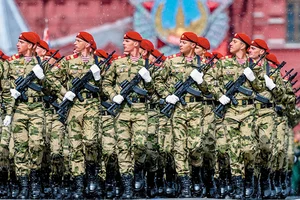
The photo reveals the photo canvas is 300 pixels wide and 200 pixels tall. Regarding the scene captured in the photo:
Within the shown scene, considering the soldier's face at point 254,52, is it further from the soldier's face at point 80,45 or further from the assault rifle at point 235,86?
the soldier's face at point 80,45

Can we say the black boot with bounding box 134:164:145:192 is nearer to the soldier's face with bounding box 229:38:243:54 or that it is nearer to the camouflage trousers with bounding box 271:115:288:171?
the soldier's face with bounding box 229:38:243:54

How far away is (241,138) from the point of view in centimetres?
1667

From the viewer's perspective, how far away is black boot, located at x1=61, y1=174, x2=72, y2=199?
17.0m

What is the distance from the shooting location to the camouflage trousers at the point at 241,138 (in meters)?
16.7

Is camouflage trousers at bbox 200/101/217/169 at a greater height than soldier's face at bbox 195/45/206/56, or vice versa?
soldier's face at bbox 195/45/206/56

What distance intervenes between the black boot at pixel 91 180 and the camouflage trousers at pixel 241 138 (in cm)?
165

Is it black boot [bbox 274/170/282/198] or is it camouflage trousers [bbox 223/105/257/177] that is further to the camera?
black boot [bbox 274/170/282/198]

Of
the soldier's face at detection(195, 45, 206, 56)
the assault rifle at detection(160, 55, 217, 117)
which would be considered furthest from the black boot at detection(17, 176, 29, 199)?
the soldier's face at detection(195, 45, 206, 56)

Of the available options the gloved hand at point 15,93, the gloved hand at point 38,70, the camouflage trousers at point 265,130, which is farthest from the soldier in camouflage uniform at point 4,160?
the camouflage trousers at point 265,130

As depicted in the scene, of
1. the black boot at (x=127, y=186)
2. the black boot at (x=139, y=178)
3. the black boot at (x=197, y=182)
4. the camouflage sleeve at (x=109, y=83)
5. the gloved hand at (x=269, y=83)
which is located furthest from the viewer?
the black boot at (x=197, y=182)

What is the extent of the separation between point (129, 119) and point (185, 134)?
0.71 metres

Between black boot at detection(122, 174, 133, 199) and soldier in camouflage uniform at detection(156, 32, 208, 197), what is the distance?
63 centimetres

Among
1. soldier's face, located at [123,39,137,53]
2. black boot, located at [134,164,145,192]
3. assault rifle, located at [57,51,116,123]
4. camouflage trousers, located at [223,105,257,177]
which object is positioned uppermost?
soldier's face, located at [123,39,137,53]

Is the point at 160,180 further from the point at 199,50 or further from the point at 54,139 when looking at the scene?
the point at 199,50
